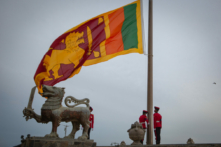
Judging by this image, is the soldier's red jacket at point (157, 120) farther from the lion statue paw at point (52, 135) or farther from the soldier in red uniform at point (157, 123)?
the lion statue paw at point (52, 135)

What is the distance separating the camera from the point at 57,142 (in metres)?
8.85

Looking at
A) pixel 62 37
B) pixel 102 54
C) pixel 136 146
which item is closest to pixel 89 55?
pixel 102 54

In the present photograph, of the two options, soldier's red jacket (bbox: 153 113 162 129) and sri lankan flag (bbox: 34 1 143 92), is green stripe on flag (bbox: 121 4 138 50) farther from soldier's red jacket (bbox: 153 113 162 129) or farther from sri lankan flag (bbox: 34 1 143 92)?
soldier's red jacket (bbox: 153 113 162 129)

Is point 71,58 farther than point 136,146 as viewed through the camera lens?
Yes

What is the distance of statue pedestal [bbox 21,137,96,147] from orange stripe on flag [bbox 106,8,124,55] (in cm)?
455

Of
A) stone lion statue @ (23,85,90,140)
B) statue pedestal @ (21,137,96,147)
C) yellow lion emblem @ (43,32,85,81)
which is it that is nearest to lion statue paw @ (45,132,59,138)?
stone lion statue @ (23,85,90,140)

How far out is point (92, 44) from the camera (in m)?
12.3

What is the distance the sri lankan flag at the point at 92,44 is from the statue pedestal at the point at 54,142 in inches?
118

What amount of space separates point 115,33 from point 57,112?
505 cm

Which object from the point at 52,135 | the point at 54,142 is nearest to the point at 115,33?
the point at 52,135

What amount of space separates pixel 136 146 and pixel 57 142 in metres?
2.75

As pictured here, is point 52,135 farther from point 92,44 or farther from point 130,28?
point 130,28

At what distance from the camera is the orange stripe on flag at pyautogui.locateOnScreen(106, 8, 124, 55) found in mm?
11969

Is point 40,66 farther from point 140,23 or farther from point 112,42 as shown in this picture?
point 140,23
